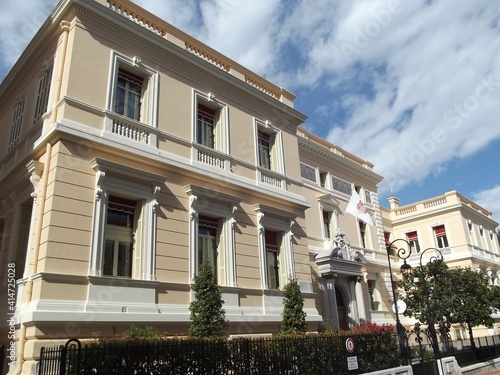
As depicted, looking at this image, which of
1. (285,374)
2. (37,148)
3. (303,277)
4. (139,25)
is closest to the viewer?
(285,374)

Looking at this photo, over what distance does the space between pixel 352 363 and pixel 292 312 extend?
2553 millimetres

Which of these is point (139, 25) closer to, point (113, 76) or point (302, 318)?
point (113, 76)

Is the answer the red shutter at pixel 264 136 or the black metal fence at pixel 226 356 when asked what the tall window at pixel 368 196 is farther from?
the black metal fence at pixel 226 356

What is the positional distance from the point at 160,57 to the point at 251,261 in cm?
709

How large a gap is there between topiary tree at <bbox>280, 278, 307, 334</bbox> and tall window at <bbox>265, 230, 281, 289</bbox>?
0.95m

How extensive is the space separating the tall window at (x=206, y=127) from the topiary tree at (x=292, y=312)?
5.41 metres

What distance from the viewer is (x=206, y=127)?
1427cm

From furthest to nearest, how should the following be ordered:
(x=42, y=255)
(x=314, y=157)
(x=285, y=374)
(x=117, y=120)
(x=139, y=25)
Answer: (x=314, y=157) < (x=139, y=25) < (x=117, y=120) < (x=285, y=374) < (x=42, y=255)

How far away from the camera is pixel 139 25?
12414mm

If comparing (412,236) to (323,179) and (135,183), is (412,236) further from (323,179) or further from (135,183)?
(135,183)

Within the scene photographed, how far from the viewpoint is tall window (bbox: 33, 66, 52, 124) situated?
12195mm

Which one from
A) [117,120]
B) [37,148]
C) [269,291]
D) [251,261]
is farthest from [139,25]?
[269,291]

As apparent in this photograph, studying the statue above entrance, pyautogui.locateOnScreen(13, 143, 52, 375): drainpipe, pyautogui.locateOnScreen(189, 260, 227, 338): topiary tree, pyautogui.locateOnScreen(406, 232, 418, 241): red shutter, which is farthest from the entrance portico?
pyautogui.locateOnScreen(13, 143, 52, 375): drainpipe

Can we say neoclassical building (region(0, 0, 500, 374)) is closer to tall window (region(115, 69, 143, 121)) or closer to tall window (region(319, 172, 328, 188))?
tall window (region(115, 69, 143, 121))
